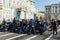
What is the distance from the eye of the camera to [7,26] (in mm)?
28531

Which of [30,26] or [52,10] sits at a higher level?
[52,10]

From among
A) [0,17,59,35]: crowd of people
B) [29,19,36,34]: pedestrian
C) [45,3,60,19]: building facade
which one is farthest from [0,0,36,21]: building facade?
[45,3,60,19]: building facade

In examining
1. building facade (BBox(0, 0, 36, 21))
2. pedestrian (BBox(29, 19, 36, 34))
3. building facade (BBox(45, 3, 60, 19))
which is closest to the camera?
pedestrian (BBox(29, 19, 36, 34))

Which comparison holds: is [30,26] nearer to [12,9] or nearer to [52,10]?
[12,9]

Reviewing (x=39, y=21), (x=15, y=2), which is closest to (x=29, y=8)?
(x=15, y=2)

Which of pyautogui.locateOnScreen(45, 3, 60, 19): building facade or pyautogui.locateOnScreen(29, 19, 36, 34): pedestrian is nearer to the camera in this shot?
pyautogui.locateOnScreen(29, 19, 36, 34): pedestrian

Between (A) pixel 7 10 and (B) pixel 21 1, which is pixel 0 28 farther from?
(B) pixel 21 1

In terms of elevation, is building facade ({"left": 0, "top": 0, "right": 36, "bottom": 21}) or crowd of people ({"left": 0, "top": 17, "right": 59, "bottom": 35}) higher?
building facade ({"left": 0, "top": 0, "right": 36, "bottom": 21})

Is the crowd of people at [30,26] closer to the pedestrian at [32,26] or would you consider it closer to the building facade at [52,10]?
the pedestrian at [32,26]

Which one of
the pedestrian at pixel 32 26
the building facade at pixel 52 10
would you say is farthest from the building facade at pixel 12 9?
the building facade at pixel 52 10

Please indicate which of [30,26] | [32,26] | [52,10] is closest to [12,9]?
[30,26]

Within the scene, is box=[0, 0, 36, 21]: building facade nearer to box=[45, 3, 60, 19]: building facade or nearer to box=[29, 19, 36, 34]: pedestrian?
box=[29, 19, 36, 34]: pedestrian

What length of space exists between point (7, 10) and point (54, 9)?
8569cm

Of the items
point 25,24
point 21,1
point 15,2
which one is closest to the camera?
point 25,24
